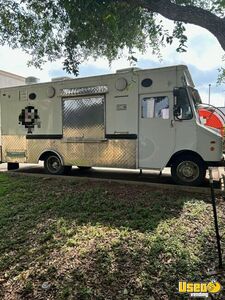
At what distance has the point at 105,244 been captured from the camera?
351 centimetres

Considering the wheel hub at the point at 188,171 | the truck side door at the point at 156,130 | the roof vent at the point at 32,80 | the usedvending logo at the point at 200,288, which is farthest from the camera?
the roof vent at the point at 32,80

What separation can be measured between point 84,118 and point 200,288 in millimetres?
5300

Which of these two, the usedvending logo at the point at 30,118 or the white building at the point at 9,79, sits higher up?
the white building at the point at 9,79

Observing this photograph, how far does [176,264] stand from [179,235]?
68 cm

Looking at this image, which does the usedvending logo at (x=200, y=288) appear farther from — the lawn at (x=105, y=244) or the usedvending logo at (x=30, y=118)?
the usedvending logo at (x=30, y=118)

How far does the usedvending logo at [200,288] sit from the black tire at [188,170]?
3.46 meters

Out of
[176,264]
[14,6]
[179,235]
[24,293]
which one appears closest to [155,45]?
[14,6]

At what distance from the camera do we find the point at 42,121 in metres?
7.69

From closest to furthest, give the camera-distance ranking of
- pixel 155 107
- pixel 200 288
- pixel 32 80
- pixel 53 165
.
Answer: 1. pixel 200 288
2. pixel 155 107
3. pixel 53 165
4. pixel 32 80

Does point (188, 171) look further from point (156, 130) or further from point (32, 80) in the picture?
point (32, 80)

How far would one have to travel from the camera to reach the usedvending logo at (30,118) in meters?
7.80

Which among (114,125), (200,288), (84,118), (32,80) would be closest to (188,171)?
(114,125)

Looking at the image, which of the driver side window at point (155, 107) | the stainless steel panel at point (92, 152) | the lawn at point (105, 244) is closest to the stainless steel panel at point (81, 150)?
the stainless steel panel at point (92, 152)

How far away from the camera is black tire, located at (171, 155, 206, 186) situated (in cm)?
591
